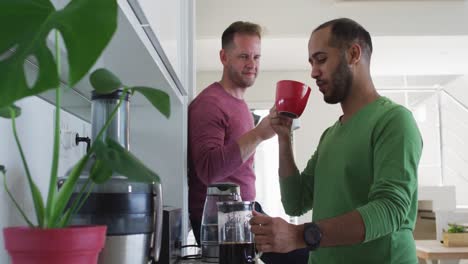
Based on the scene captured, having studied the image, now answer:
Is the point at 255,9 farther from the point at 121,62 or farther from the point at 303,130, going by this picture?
the point at 121,62

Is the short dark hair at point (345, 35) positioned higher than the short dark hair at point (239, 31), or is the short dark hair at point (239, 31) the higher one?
the short dark hair at point (239, 31)

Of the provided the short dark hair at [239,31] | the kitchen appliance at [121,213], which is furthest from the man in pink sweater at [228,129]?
the kitchen appliance at [121,213]

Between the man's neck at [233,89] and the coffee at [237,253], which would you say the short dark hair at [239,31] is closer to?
the man's neck at [233,89]

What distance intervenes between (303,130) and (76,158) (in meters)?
6.16

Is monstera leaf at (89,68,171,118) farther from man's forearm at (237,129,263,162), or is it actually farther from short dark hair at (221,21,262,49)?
short dark hair at (221,21,262,49)

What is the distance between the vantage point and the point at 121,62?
1.24 meters

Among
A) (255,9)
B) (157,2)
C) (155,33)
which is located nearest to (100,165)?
(155,33)

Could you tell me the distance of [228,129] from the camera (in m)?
1.90

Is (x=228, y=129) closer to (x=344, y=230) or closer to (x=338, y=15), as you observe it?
(x=344, y=230)

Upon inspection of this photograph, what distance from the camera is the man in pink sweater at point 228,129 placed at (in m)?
1.75

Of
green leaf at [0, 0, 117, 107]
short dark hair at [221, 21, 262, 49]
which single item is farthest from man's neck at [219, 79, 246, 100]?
green leaf at [0, 0, 117, 107]

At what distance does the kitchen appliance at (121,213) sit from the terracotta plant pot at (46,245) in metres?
0.31

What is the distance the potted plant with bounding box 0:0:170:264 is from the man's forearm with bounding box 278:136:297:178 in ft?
4.12

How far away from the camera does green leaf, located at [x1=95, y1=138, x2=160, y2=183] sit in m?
0.41
